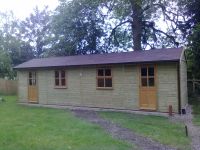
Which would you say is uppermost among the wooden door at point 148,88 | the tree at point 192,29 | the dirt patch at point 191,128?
the tree at point 192,29

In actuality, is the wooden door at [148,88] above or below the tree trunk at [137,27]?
below

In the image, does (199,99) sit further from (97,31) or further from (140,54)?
(97,31)

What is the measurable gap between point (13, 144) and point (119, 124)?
497 cm

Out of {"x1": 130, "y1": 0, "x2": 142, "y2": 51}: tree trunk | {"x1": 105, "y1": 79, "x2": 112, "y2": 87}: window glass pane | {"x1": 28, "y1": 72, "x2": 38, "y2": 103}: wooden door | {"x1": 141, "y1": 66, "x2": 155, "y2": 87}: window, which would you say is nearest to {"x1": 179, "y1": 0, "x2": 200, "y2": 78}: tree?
{"x1": 130, "y1": 0, "x2": 142, "y2": 51}: tree trunk

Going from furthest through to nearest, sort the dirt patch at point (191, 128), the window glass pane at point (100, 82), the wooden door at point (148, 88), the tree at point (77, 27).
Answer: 1. the tree at point (77, 27)
2. the window glass pane at point (100, 82)
3. the wooden door at point (148, 88)
4. the dirt patch at point (191, 128)

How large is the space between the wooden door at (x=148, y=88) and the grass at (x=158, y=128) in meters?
1.33

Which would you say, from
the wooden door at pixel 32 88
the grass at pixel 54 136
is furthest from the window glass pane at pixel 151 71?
the wooden door at pixel 32 88

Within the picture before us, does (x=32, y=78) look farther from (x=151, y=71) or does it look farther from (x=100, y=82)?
(x=151, y=71)

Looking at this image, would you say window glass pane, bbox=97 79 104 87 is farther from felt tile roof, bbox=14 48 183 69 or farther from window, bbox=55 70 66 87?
window, bbox=55 70 66 87

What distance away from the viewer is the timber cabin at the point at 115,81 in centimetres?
1603

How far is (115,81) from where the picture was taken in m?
17.8

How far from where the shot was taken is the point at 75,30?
1307 inches

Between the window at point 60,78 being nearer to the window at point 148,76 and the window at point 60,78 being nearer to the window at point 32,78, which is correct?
the window at point 32,78

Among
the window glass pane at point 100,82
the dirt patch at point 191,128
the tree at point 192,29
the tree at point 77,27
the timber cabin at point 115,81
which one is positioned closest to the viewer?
the dirt patch at point 191,128
